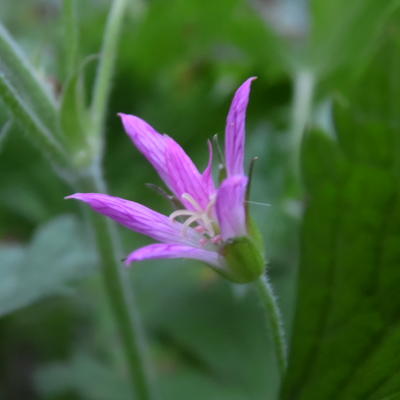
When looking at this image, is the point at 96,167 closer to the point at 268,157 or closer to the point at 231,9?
the point at 268,157

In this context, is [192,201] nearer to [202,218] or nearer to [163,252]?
[202,218]

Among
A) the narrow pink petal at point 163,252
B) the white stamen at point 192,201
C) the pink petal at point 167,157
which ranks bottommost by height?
the white stamen at point 192,201

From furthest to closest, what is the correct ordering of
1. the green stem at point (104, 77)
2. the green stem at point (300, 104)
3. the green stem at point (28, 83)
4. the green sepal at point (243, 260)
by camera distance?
the green stem at point (300, 104)
the green stem at point (104, 77)
the green stem at point (28, 83)
the green sepal at point (243, 260)

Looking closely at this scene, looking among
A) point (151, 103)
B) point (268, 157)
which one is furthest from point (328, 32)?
point (151, 103)

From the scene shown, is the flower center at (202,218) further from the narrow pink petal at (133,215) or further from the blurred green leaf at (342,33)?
the blurred green leaf at (342,33)

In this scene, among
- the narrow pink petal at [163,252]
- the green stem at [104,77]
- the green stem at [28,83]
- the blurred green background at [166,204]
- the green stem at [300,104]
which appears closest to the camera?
the narrow pink petal at [163,252]

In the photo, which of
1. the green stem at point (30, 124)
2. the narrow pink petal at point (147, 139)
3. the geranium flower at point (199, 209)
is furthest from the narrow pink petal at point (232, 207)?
the green stem at point (30, 124)
